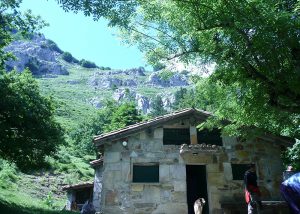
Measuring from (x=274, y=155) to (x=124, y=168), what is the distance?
618 centimetres

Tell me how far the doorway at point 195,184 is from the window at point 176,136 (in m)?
1.35

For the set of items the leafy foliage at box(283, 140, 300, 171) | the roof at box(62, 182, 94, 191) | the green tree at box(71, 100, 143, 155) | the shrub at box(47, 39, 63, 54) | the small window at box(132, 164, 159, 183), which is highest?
the shrub at box(47, 39, 63, 54)

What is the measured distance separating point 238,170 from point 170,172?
2750mm

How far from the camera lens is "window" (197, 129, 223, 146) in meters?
13.4

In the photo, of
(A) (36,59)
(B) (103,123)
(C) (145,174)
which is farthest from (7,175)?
(A) (36,59)

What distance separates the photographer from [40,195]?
24734mm

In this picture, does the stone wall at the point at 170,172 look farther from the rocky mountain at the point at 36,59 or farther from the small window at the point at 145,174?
the rocky mountain at the point at 36,59

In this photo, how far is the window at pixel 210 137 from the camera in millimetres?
13391

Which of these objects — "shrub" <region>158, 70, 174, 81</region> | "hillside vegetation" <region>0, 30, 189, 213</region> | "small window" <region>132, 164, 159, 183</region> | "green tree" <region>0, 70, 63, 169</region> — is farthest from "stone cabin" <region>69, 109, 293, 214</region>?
"green tree" <region>0, 70, 63, 169</region>

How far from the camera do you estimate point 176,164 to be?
1274 centimetres

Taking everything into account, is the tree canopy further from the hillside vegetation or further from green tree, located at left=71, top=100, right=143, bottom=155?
green tree, located at left=71, top=100, right=143, bottom=155

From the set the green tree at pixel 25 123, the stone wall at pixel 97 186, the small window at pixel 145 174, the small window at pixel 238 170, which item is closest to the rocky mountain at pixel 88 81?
the stone wall at pixel 97 186

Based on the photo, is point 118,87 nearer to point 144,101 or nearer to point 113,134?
point 144,101

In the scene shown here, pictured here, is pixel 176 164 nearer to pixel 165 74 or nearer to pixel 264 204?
pixel 264 204
